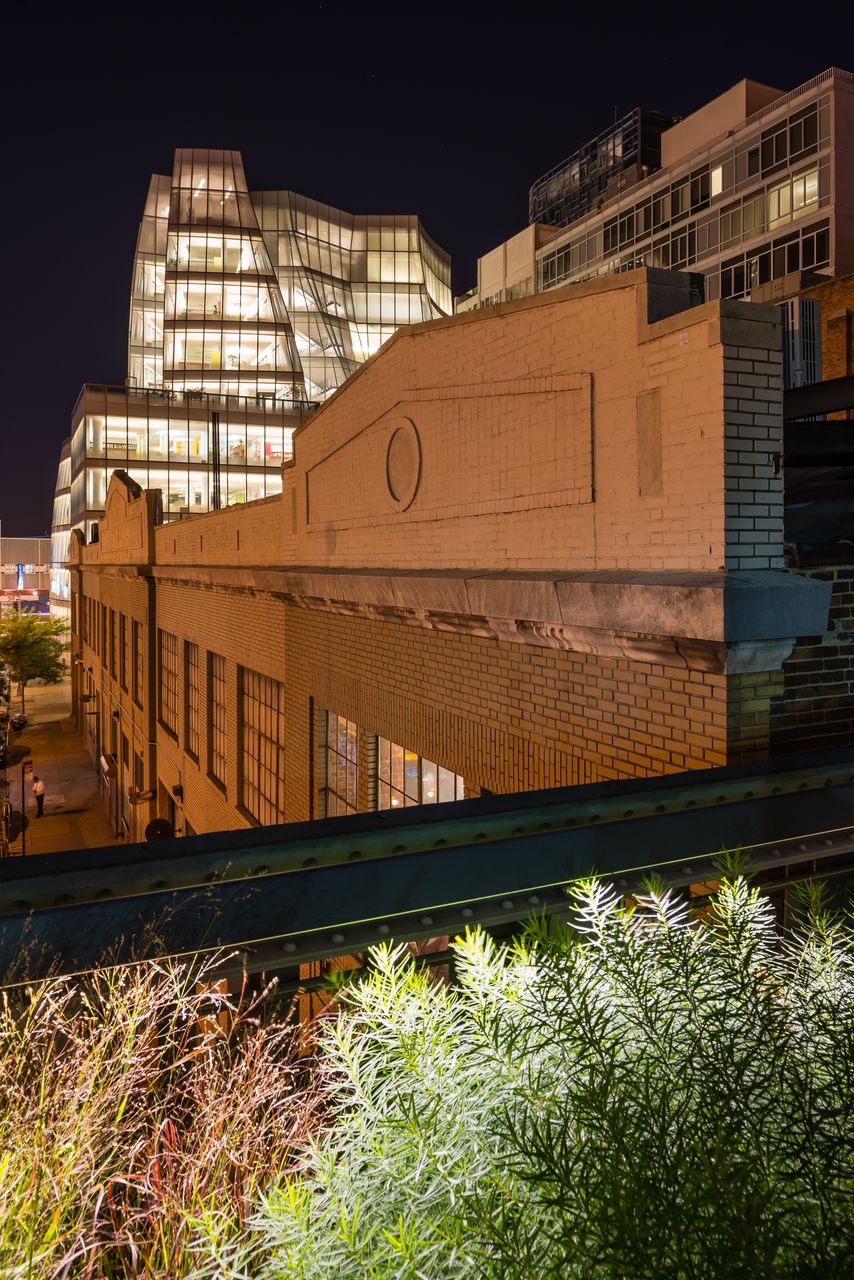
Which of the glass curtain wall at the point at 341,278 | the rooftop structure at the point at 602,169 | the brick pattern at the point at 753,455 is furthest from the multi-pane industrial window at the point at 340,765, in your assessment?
the glass curtain wall at the point at 341,278

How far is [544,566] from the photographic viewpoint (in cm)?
655

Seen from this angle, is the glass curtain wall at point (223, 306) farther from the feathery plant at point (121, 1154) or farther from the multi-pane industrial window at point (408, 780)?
the feathery plant at point (121, 1154)

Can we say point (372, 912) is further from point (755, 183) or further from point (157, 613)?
point (755, 183)

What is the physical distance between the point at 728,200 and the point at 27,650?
48.5 meters

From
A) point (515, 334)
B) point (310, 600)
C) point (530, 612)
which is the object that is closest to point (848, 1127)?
point (530, 612)

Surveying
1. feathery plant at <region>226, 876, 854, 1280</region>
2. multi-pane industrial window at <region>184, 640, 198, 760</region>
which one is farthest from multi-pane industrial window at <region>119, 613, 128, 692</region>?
feathery plant at <region>226, 876, 854, 1280</region>

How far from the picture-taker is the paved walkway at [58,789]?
2816cm

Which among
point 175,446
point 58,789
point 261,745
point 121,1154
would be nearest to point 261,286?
point 175,446

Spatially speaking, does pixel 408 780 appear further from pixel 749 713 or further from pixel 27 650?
pixel 27 650

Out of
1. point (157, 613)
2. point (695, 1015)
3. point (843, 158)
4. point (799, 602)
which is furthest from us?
point (843, 158)

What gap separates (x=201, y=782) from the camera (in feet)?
58.1

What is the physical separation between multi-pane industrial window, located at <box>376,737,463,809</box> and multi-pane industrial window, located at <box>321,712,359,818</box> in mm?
468

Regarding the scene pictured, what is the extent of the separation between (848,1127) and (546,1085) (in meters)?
0.47

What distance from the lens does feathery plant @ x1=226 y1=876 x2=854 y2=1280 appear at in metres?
1.12
